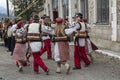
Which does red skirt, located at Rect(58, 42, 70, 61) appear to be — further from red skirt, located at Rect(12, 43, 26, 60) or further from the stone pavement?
red skirt, located at Rect(12, 43, 26, 60)

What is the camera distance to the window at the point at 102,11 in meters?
15.6

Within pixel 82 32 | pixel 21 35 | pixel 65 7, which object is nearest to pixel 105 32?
pixel 82 32

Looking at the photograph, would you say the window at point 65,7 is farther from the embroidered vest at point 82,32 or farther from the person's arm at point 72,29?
the person's arm at point 72,29

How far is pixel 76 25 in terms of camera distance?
988cm

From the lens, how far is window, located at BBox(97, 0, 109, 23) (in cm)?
1560

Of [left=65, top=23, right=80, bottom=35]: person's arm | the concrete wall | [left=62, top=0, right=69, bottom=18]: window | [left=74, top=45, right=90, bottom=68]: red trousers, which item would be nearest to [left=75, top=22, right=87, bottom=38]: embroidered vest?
[left=65, top=23, right=80, bottom=35]: person's arm

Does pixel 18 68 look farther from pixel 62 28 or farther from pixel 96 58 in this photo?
pixel 96 58

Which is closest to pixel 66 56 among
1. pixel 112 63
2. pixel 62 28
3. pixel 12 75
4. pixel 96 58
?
pixel 62 28

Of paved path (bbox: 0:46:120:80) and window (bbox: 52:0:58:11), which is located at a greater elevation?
window (bbox: 52:0:58:11)

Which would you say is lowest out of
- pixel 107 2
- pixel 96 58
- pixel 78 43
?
pixel 96 58

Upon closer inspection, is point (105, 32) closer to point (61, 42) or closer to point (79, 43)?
point (79, 43)

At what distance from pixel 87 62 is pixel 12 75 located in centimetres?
257

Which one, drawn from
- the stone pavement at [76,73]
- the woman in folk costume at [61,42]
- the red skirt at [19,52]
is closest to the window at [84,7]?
the stone pavement at [76,73]

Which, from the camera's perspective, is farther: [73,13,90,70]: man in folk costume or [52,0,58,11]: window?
[52,0,58,11]: window
